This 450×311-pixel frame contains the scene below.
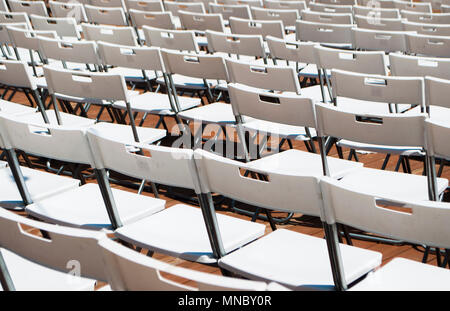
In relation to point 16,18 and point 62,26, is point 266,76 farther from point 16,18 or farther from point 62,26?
point 16,18

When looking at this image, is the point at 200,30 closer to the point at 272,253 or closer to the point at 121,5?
the point at 121,5

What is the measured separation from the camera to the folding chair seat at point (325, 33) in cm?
617

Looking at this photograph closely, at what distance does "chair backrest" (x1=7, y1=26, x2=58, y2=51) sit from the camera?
5.87 m

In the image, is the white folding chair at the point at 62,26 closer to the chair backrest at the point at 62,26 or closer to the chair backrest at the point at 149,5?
the chair backrest at the point at 62,26

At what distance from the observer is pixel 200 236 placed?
3.13 meters

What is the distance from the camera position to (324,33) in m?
6.32

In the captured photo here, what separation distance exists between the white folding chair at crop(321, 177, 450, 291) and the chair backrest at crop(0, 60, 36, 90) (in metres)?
3.00

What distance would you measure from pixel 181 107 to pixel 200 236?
217 centimetres

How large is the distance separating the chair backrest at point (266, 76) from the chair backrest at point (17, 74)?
144 centimetres

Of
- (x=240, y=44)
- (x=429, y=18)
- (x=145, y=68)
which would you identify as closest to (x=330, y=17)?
(x=429, y=18)

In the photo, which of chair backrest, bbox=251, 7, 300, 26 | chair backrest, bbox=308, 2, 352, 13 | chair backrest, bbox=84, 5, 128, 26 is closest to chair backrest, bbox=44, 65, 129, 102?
chair backrest, bbox=84, 5, 128, 26

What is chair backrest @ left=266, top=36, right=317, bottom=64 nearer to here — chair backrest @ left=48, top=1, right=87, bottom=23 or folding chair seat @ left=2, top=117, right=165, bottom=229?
folding chair seat @ left=2, top=117, right=165, bottom=229

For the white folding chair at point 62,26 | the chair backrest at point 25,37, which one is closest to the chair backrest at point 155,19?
the white folding chair at point 62,26

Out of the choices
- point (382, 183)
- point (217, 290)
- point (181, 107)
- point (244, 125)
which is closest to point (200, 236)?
point (382, 183)
